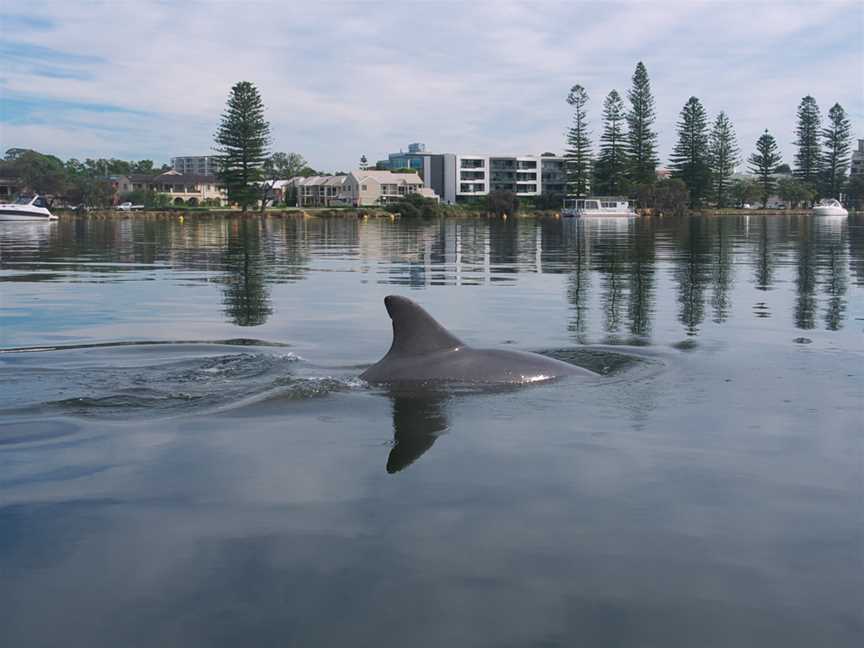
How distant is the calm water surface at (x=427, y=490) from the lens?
19.6 feet

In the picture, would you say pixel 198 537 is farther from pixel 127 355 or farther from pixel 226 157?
pixel 226 157

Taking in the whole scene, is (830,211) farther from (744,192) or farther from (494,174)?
(494,174)

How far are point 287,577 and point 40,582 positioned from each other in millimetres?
1578

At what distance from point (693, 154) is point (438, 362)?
15268 centimetres

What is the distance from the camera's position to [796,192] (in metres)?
168

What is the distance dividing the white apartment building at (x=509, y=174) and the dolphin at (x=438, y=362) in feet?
597

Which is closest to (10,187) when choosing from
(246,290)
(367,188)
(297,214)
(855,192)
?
(367,188)

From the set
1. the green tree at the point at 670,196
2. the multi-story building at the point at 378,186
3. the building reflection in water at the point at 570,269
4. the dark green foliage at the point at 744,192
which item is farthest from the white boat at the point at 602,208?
the building reflection in water at the point at 570,269

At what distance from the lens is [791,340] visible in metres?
16.9

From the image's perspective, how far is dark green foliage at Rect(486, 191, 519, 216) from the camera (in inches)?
5861

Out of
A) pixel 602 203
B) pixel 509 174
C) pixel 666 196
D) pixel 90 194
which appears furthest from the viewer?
pixel 509 174

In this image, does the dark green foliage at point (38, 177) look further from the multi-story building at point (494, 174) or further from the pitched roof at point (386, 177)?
the multi-story building at point (494, 174)

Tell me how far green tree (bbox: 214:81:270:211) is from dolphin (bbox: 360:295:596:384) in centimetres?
11388

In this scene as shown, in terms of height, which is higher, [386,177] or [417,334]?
[386,177]
